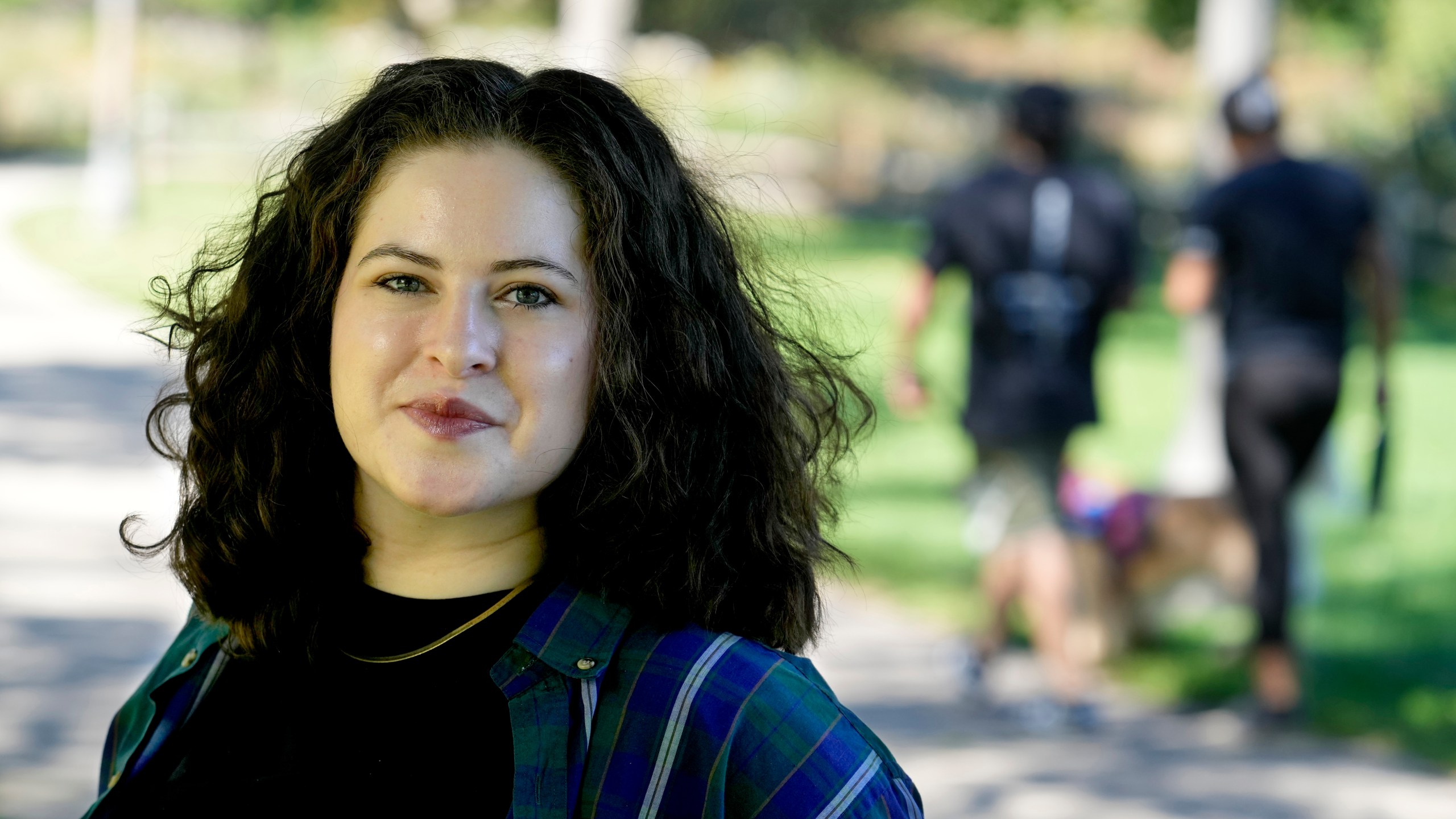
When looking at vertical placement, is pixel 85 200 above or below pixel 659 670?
below

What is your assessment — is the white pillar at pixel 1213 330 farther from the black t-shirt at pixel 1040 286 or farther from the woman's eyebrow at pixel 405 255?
the woman's eyebrow at pixel 405 255

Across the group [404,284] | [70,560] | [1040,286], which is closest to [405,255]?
[404,284]

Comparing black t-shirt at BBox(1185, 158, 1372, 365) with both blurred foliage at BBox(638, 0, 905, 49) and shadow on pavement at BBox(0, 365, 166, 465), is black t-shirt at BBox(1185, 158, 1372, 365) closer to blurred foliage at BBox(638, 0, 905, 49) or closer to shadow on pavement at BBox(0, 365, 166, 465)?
shadow on pavement at BBox(0, 365, 166, 465)

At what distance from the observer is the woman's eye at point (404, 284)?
162cm

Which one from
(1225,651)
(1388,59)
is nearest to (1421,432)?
(1225,651)

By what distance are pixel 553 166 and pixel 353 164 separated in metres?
0.25

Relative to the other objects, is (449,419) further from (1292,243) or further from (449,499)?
(1292,243)

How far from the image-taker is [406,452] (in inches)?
63.4

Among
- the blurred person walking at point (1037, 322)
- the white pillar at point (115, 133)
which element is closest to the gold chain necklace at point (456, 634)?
A: the blurred person walking at point (1037, 322)

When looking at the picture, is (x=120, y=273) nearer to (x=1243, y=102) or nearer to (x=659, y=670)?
(x=1243, y=102)

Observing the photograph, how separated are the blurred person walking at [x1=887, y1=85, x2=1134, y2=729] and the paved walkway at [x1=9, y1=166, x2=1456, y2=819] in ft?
1.22

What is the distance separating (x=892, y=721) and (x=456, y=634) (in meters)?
3.90

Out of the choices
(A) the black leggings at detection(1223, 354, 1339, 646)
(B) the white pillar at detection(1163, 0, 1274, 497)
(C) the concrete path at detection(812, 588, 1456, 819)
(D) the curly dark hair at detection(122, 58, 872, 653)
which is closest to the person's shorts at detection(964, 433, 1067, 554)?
(C) the concrete path at detection(812, 588, 1456, 819)

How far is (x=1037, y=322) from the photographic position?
18.4 feet
